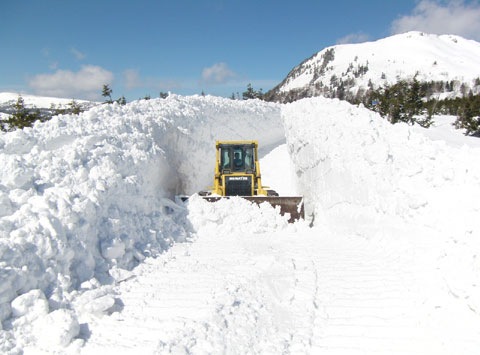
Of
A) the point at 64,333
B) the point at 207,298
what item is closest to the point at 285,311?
the point at 207,298

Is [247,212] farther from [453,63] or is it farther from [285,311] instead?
[453,63]

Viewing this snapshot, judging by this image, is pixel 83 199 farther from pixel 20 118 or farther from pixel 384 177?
pixel 20 118

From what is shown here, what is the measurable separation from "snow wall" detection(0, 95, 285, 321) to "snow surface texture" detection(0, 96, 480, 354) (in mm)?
24

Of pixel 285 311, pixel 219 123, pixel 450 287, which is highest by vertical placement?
pixel 219 123

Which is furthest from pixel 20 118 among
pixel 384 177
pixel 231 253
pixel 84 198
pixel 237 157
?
pixel 384 177

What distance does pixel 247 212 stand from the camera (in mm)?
7953

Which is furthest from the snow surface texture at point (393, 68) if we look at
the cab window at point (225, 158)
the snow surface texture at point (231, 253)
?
the snow surface texture at point (231, 253)

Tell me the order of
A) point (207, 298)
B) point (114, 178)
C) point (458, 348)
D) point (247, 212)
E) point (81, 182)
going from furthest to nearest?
point (247, 212), point (114, 178), point (81, 182), point (207, 298), point (458, 348)

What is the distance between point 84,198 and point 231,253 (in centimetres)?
279

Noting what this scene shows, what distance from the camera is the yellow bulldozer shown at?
323 inches

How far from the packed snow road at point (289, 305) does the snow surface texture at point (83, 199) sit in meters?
0.62

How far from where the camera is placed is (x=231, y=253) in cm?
596

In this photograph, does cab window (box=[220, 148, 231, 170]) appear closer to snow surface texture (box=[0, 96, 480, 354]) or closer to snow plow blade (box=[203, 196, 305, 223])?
snow surface texture (box=[0, 96, 480, 354])

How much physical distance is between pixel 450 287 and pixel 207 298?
9.87ft
